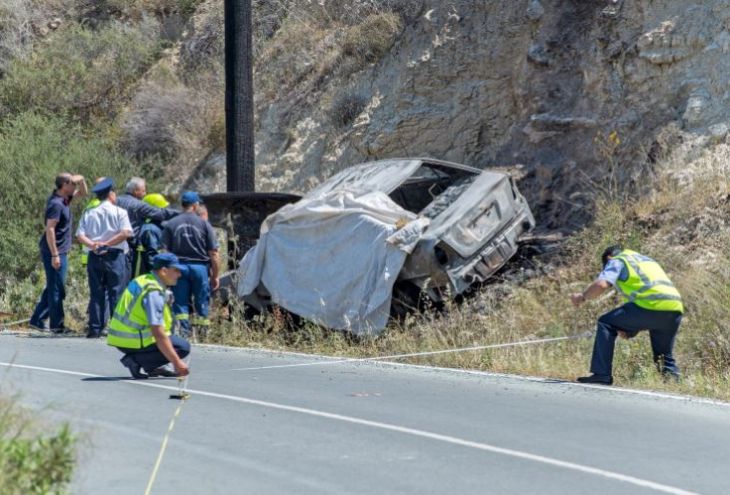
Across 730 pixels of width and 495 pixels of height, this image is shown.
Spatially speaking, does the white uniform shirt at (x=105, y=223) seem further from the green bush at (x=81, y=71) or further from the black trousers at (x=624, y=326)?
the green bush at (x=81, y=71)

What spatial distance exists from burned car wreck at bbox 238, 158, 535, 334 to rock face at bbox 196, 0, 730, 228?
2111mm

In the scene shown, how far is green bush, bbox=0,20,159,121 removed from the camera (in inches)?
1016

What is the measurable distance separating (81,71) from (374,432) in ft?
62.7

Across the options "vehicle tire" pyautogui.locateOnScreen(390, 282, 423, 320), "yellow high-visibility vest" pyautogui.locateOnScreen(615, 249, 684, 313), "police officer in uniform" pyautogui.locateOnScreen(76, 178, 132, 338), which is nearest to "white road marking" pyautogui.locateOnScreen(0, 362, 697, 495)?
"yellow high-visibility vest" pyautogui.locateOnScreen(615, 249, 684, 313)

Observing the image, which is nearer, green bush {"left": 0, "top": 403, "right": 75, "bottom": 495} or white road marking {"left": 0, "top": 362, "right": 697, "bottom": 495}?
green bush {"left": 0, "top": 403, "right": 75, "bottom": 495}

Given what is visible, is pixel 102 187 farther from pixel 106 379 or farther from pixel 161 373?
pixel 161 373

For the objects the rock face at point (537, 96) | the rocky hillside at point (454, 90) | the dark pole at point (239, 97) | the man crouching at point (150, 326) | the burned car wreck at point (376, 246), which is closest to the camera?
the man crouching at point (150, 326)

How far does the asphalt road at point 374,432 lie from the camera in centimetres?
723

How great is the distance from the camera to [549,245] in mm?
15375

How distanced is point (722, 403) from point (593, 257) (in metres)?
4.85

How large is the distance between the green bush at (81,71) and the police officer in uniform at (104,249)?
10727mm

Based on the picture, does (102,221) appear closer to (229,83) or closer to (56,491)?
(229,83)

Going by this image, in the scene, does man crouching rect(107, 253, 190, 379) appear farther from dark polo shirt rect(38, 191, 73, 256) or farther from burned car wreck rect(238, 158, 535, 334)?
dark polo shirt rect(38, 191, 73, 256)

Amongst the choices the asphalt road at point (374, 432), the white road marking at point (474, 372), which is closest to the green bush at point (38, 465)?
the asphalt road at point (374, 432)
